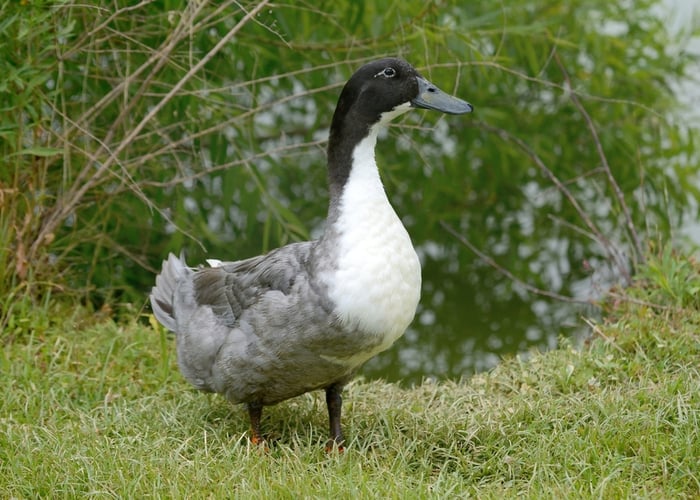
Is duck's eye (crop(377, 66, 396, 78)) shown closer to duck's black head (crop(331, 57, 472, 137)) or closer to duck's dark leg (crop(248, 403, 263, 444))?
duck's black head (crop(331, 57, 472, 137))

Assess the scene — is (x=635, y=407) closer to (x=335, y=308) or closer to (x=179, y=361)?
(x=335, y=308)

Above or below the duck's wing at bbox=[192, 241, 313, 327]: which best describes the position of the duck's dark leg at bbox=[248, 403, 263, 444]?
below

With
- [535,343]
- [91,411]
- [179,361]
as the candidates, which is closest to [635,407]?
[179,361]

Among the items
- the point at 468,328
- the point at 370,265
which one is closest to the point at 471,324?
the point at 468,328

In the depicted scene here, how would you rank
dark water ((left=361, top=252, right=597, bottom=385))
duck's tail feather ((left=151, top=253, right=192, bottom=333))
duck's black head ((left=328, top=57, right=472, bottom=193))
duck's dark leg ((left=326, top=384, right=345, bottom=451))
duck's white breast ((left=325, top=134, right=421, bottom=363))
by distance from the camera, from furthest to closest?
dark water ((left=361, top=252, right=597, bottom=385)) → duck's tail feather ((left=151, top=253, right=192, bottom=333)) → duck's dark leg ((left=326, top=384, right=345, bottom=451)) → duck's black head ((left=328, top=57, right=472, bottom=193)) → duck's white breast ((left=325, top=134, right=421, bottom=363))

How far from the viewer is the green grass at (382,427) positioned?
3602 mm

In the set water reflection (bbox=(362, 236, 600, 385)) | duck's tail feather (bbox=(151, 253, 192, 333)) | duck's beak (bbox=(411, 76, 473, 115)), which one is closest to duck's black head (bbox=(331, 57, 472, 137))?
duck's beak (bbox=(411, 76, 473, 115))

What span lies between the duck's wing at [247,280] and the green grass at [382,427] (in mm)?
500

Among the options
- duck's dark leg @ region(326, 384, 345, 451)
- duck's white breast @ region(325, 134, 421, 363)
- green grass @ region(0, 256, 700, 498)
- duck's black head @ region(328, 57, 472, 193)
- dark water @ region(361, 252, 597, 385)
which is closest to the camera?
green grass @ region(0, 256, 700, 498)

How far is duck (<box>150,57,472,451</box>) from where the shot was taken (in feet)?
12.4

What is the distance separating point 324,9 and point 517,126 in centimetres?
233

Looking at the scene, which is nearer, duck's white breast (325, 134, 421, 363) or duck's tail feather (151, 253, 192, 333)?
duck's white breast (325, 134, 421, 363)

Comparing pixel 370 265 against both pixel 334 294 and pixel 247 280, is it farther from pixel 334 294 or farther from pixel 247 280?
pixel 247 280

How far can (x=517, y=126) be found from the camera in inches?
312
